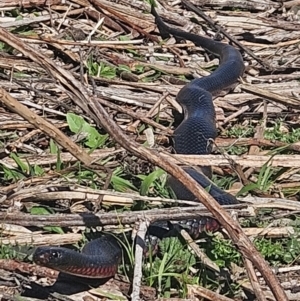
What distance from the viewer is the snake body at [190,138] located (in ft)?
11.8

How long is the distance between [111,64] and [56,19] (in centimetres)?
76

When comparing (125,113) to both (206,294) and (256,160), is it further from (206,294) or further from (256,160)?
(206,294)

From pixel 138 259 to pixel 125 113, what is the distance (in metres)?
1.88

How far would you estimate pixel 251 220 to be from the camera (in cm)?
442

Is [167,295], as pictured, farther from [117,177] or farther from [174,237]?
[117,177]

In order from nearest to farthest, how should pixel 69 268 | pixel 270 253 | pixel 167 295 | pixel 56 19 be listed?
pixel 69 268, pixel 167 295, pixel 270 253, pixel 56 19

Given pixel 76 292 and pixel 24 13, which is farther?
pixel 24 13

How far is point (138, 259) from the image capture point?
3.72 metres

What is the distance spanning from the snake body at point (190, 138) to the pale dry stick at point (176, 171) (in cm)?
53

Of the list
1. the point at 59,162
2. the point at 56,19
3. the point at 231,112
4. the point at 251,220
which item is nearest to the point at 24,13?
the point at 56,19

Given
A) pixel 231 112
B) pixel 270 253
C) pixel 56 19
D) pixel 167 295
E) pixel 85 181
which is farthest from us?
pixel 56 19

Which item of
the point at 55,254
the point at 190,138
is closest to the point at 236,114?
the point at 190,138

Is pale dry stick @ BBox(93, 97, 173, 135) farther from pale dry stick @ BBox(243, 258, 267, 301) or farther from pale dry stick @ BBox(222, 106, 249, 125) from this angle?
pale dry stick @ BBox(243, 258, 267, 301)

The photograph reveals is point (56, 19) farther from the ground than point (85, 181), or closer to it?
farther from the ground
